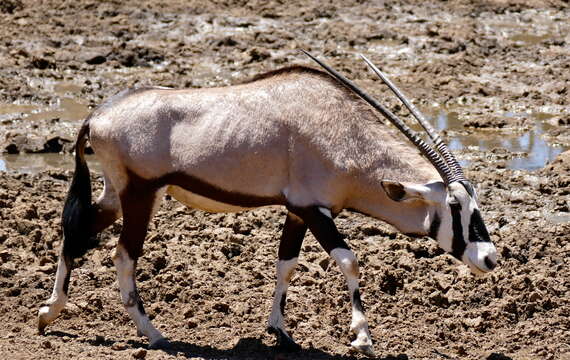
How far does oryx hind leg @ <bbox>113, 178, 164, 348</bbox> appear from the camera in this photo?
748cm

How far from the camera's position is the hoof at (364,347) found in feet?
23.2

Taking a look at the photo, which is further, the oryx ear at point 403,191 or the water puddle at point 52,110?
the water puddle at point 52,110

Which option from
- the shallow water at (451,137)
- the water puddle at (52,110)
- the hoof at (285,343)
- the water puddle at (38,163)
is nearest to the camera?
the hoof at (285,343)

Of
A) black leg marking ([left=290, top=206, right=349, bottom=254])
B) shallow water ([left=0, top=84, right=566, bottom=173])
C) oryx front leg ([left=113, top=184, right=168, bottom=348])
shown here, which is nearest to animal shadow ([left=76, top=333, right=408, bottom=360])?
oryx front leg ([left=113, top=184, right=168, bottom=348])

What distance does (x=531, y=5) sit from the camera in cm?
2005

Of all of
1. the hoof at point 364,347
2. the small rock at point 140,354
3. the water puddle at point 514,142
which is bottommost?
the water puddle at point 514,142

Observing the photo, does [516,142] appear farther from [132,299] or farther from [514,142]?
[132,299]

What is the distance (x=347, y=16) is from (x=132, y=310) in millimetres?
12404

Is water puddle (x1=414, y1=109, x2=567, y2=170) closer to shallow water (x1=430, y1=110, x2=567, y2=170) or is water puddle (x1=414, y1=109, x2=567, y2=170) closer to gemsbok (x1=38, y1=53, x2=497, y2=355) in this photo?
shallow water (x1=430, y1=110, x2=567, y2=170)

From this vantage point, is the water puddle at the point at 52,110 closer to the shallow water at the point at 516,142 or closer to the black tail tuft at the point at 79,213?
the shallow water at the point at 516,142

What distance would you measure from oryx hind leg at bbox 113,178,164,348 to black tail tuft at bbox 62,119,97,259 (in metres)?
0.41

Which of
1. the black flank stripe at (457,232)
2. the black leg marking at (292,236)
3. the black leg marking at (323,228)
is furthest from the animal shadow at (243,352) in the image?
the black flank stripe at (457,232)

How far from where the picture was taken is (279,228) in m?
9.91

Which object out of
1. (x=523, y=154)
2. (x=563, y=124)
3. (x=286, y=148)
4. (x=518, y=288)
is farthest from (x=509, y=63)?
(x=286, y=148)
